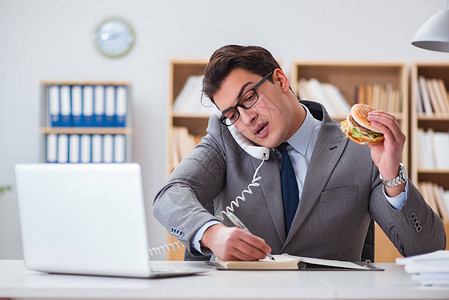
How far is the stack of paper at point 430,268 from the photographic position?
112 centimetres

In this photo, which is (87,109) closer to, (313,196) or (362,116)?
(313,196)

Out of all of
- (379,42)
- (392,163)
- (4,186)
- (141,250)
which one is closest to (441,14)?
(392,163)

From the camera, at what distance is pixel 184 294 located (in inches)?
41.4

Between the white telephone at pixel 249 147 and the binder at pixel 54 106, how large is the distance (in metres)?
2.53

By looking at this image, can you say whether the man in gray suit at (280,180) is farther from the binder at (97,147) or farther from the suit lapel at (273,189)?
the binder at (97,147)

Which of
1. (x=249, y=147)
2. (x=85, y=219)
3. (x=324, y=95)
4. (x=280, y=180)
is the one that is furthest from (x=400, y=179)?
(x=324, y=95)

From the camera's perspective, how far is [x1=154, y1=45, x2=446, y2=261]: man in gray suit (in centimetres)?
165

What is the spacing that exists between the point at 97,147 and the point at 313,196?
105 inches

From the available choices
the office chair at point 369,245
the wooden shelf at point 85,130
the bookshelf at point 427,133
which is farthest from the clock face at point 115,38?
the office chair at point 369,245

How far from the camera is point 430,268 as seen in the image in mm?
1130

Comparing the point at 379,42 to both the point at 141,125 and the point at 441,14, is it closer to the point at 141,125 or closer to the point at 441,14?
the point at 141,125

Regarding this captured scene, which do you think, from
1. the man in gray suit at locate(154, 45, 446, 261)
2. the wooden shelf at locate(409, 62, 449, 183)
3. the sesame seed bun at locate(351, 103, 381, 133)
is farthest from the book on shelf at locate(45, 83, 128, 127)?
the sesame seed bun at locate(351, 103, 381, 133)

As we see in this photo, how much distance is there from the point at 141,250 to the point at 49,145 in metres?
3.21

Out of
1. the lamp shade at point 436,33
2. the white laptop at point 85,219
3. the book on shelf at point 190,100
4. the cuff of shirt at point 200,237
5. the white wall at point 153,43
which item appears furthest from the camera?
the white wall at point 153,43
